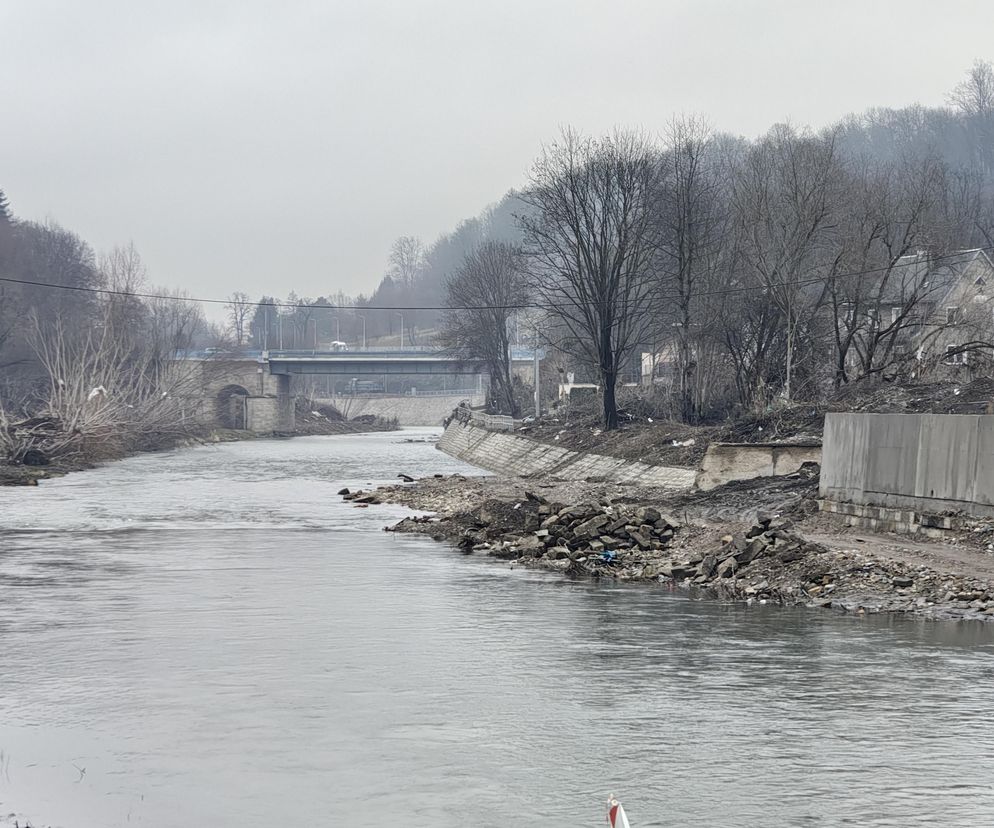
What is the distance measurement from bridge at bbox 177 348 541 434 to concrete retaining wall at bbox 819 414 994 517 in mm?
87241

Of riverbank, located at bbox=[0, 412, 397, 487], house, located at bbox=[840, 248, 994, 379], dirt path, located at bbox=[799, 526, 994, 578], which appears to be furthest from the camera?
riverbank, located at bbox=[0, 412, 397, 487]

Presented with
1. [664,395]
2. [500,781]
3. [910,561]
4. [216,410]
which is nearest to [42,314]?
[216,410]

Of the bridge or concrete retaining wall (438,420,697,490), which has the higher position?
the bridge

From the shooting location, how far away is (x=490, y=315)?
3780 inches

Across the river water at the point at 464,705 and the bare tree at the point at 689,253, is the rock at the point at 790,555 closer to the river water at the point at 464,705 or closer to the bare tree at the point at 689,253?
the river water at the point at 464,705

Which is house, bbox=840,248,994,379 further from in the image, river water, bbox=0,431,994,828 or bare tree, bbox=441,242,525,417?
bare tree, bbox=441,242,525,417

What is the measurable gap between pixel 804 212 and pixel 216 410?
7978 cm

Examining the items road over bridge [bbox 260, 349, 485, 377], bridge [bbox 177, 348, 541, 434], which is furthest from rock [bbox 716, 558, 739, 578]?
road over bridge [bbox 260, 349, 485, 377]

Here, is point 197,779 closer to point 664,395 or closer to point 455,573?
point 455,573

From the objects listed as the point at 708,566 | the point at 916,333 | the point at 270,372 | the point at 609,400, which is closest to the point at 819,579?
the point at 708,566

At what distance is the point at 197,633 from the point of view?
56.0 ft

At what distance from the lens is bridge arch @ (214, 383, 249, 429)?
117438 millimetres

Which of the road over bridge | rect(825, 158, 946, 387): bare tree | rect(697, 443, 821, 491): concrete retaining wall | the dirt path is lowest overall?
the dirt path

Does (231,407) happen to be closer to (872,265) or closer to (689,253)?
(689,253)
